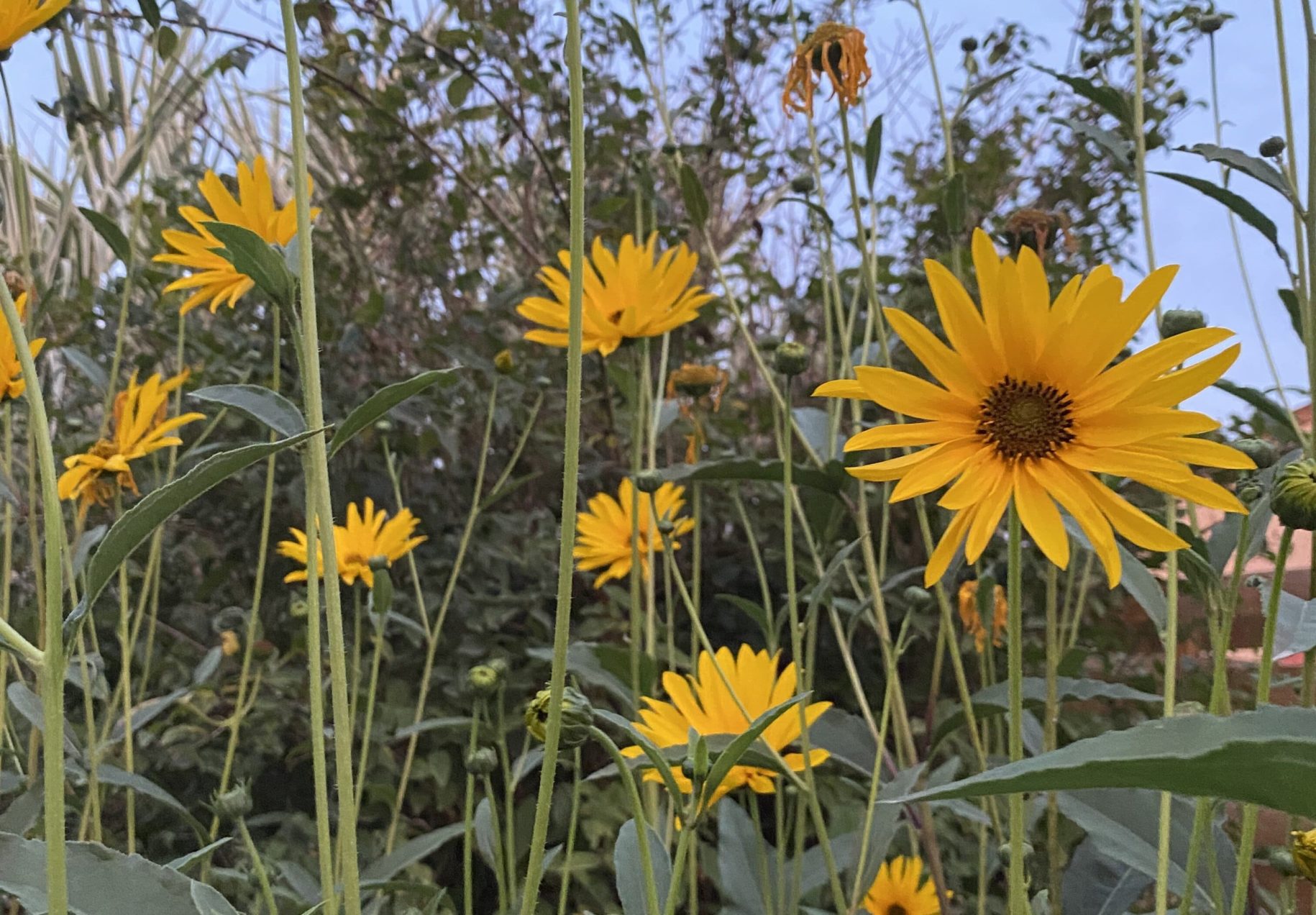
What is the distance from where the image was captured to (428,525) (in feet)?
3.34

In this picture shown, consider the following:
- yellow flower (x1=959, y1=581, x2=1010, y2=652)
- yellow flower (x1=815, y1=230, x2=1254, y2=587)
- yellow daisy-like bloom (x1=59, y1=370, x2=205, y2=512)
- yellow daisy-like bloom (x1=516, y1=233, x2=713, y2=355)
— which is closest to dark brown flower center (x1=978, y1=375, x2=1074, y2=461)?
yellow flower (x1=815, y1=230, x2=1254, y2=587)

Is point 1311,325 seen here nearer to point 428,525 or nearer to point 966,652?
point 966,652

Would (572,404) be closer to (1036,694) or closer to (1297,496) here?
Result: (1297,496)

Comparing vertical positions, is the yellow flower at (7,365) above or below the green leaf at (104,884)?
above

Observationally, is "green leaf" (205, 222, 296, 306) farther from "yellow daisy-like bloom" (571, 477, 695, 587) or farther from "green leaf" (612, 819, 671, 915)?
"yellow daisy-like bloom" (571, 477, 695, 587)

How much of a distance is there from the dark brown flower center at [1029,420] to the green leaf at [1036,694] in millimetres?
193

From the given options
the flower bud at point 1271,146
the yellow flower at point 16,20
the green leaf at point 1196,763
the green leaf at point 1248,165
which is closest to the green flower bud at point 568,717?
the green leaf at point 1196,763

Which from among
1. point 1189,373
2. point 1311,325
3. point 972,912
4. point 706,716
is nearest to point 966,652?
point 972,912

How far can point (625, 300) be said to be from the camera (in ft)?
2.02

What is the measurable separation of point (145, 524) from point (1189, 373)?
1.08 ft

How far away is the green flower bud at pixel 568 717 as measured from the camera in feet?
1.05

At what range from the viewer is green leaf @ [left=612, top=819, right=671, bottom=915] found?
35cm

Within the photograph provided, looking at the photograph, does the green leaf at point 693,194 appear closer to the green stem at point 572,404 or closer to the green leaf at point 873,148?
the green leaf at point 873,148

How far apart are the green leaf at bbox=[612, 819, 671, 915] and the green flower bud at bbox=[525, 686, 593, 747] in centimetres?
5
